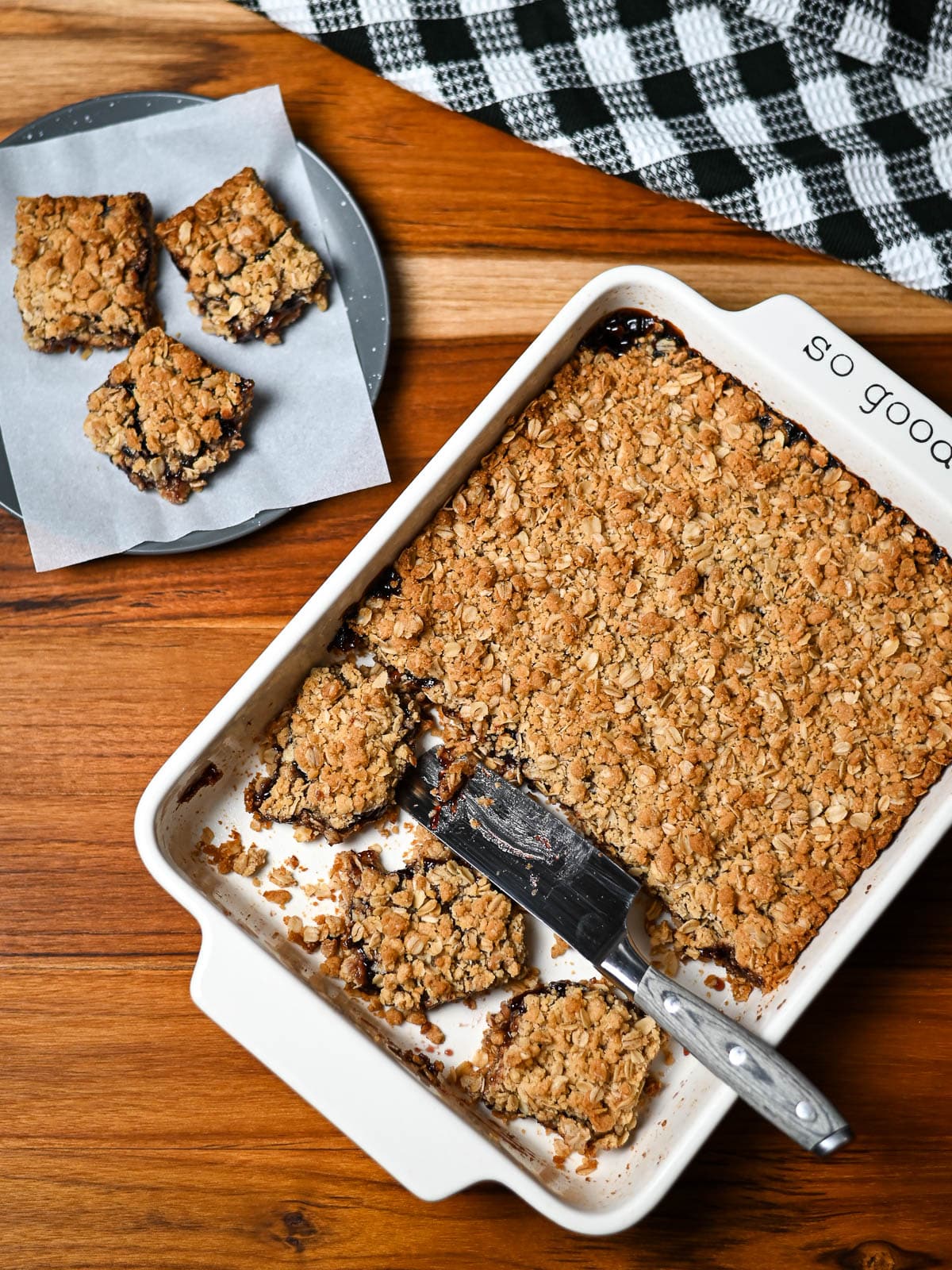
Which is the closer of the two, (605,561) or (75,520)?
(605,561)

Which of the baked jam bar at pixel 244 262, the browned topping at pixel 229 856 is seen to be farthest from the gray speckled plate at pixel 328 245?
the browned topping at pixel 229 856

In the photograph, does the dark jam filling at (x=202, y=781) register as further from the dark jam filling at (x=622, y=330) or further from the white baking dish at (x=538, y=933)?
the dark jam filling at (x=622, y=330)

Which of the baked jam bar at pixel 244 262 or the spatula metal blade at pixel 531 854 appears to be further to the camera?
the baked jam bar at pixel 244 262

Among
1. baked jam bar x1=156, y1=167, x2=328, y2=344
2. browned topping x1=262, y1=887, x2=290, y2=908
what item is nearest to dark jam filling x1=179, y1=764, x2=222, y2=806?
browned topping x1=262, y1=887, x2=290, y2=908

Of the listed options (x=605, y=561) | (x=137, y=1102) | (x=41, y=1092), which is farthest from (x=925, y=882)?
(x=41, y=1092)

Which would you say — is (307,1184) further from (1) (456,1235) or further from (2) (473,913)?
(2) (473,913)

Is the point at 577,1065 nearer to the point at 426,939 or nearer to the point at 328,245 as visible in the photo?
the point at 426,939

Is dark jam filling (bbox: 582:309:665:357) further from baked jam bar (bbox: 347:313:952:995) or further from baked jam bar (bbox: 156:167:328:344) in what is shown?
baked jam bar (bbox: 156:167:328:344)
